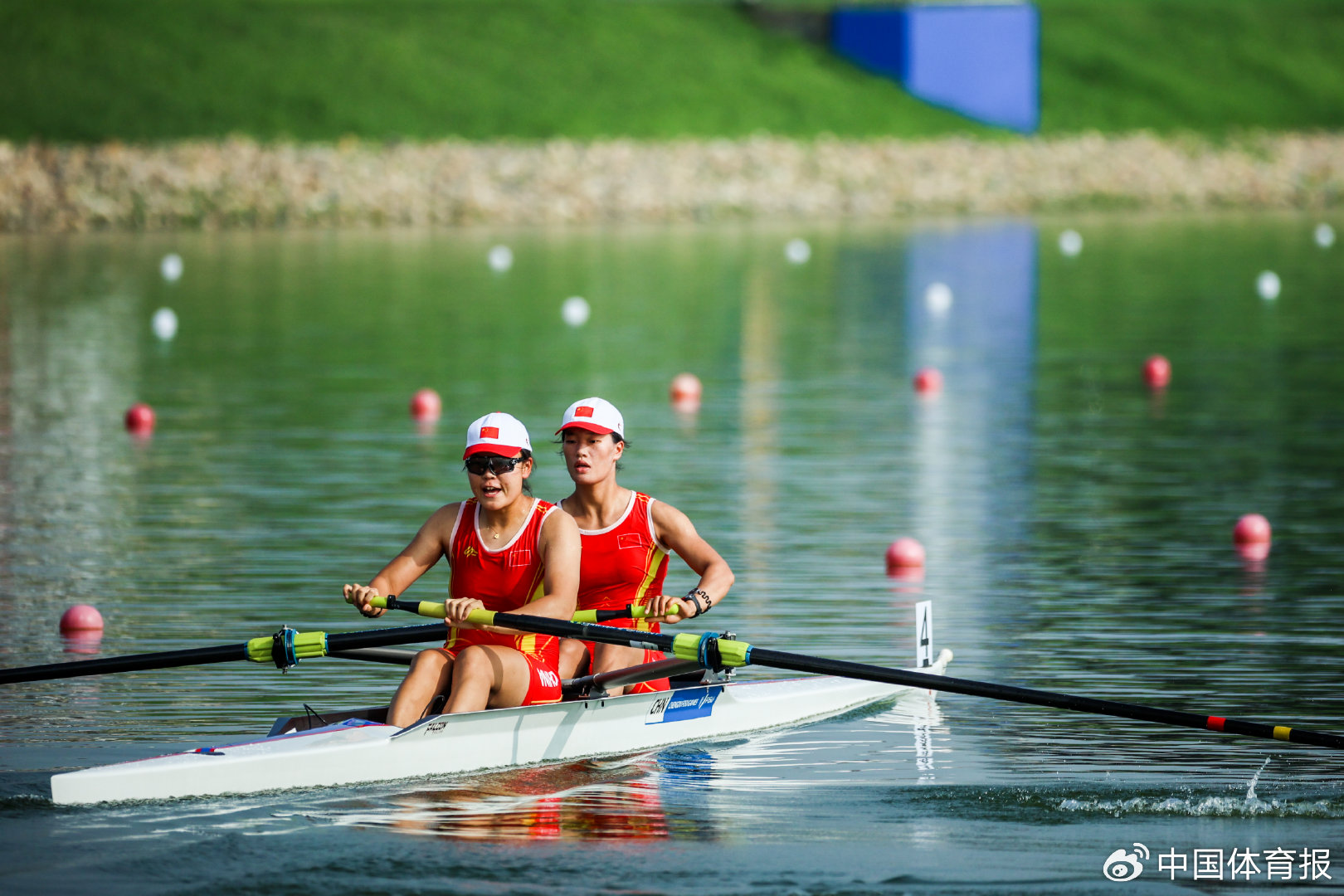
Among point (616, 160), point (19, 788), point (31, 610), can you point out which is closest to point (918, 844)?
point (19, 788)

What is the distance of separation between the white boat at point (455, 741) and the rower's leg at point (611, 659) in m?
0.32

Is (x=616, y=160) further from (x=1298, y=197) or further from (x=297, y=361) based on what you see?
(x=297, y=361)

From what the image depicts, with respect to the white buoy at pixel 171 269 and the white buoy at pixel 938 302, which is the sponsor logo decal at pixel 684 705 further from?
the white buoy at pixel 171 269

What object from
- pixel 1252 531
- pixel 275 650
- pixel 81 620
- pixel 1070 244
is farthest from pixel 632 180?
pixel 275 650

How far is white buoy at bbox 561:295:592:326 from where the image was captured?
2747 centimetres

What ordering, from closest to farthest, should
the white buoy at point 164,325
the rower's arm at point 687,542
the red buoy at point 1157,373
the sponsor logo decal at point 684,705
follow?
1. the sponsor logo decal at point 684,705
2. the rower's arm at point 687,542
3. the red buoy at point 1157,373
4. the white buoy at point 164,325

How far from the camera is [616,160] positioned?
2151 inches

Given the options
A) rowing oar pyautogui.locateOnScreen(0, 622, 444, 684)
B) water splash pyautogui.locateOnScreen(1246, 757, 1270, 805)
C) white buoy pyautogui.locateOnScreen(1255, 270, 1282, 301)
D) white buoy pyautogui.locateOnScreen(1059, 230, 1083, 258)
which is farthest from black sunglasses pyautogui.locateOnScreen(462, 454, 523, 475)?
white buoy pyautogui.locateOnScreen(1059, 230, 1083, 258)

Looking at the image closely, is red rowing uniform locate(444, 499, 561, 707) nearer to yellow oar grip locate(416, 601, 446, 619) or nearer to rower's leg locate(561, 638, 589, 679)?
yellow oar grip locate(416, 601, 446, 619)

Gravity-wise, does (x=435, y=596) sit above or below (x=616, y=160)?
below

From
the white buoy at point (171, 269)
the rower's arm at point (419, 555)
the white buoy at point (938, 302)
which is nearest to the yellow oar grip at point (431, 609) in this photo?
the rower's arm at point (419, 555)

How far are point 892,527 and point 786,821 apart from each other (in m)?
6.43

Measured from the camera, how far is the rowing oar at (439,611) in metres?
8.63

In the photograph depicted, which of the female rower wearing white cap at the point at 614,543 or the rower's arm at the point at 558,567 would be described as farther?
the female rower wearing white cap at the point at 614,543
